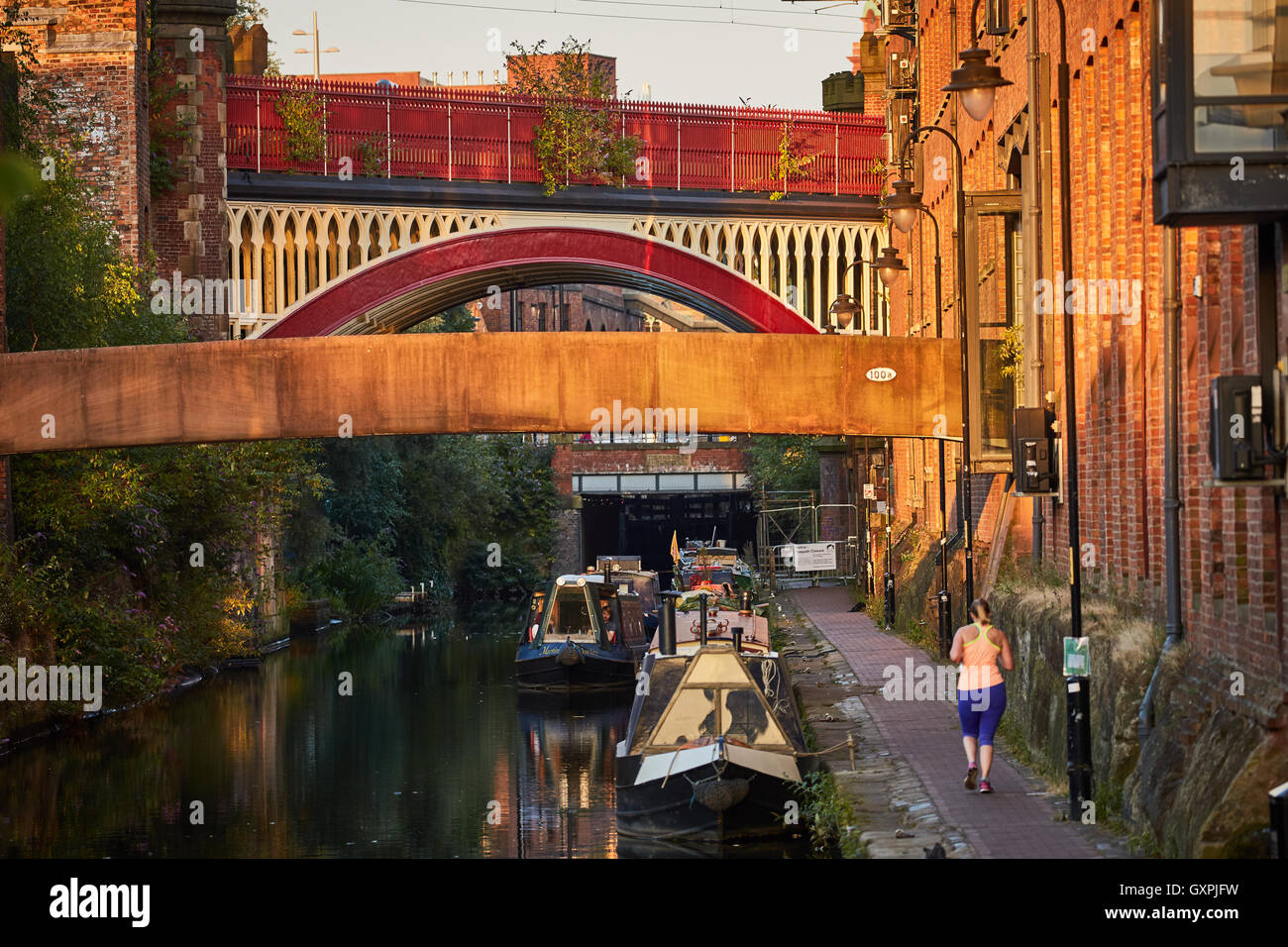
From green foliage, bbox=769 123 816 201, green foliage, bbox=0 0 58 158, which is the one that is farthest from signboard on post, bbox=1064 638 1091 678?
green foliage, bbox=769 123 816 201

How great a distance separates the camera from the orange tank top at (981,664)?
51.5ft

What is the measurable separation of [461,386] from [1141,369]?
894 centimetres

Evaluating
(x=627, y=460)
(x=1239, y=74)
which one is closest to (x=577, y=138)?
(x=1239, y=74)

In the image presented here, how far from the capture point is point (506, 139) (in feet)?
127

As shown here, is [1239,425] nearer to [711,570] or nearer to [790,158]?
[790,158]

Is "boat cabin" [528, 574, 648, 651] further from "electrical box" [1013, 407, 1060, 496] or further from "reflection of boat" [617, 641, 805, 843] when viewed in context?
"electrical box" [1013, 407, 1060, 496]

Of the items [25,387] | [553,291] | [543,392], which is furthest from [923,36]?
[553,291]

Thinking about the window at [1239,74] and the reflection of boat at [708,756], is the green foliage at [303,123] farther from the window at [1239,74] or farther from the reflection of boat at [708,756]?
the window at [1239,74]

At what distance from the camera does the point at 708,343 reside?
73.3ft

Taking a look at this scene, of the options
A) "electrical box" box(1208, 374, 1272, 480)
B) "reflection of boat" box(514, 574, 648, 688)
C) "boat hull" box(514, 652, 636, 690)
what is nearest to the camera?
"electrical box" box(1208, 374, 1272, 480)

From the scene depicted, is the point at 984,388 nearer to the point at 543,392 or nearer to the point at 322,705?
the point at 543,392

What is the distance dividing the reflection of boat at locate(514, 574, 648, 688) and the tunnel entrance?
4061 cm

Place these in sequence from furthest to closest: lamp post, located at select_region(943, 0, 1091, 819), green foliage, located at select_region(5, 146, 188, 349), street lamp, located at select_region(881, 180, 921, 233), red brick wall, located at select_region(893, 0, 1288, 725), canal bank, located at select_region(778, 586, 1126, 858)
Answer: green foliage, located at select_region(5, 146, 188, 349)
street lamp, located at select_region(881, 180, 921, 233)
lamp post, located at select_region(943, 0, 1091, 819)
canal bank, located at select_region(778, 586, 1126, 858)
red brick wall, located at select_region(893, 0, 1288, 725)

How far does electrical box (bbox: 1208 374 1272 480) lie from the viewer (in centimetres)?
1101
